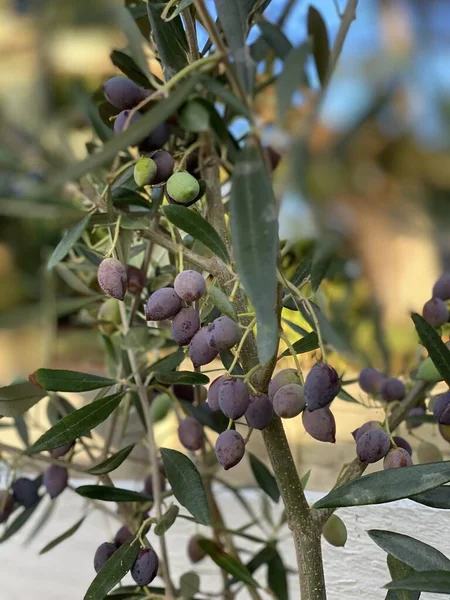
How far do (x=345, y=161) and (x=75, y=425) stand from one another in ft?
2.34

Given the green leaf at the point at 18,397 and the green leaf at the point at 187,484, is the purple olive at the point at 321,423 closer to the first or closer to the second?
the green leaf at the point at 187,484

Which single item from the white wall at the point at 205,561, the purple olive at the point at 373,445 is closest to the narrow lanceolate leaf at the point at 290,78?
the purple olive at the point at 373,445

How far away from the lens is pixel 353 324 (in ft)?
2.70

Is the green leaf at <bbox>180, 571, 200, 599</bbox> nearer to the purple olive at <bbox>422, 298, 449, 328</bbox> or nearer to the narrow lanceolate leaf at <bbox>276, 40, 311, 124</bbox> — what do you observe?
the purple olive at <bbox>422, 298, 449, 328</bbox>

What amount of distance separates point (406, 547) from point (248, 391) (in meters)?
0.15

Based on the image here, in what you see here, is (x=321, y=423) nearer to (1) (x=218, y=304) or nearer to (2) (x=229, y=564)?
(1) (x=218, y=304)

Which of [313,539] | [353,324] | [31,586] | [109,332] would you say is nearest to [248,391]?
[313,539]

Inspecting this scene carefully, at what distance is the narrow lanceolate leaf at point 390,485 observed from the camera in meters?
0.37

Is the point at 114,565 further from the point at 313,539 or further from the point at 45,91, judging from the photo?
the point at 45,91

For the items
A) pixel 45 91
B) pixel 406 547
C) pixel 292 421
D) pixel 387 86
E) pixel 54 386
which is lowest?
pixel 406 547

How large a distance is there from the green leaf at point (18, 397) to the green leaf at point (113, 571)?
0.13 metres

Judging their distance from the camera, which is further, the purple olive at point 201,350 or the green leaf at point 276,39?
the green leaf at point 276,39

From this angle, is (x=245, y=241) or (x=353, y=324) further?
(x=353, y=324)

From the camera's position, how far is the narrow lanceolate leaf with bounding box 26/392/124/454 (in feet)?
1.39
